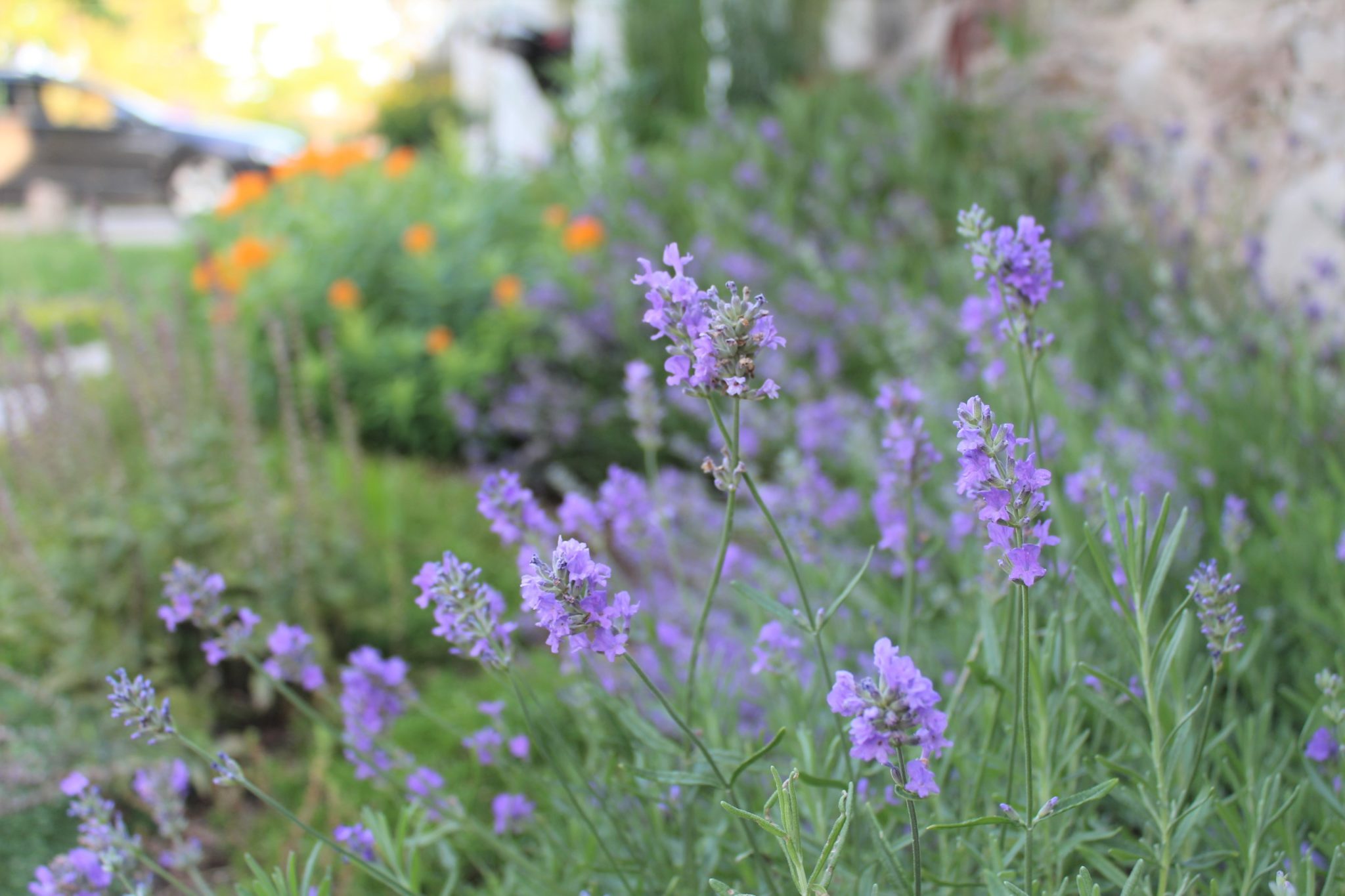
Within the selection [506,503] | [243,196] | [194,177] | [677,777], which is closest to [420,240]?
[243,196]

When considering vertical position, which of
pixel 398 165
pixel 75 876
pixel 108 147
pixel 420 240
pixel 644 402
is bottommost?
pixel 75 876

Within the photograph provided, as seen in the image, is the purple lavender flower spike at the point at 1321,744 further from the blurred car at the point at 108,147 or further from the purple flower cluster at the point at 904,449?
the blurred car at the point at 108,147

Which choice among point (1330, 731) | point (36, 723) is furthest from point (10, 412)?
point (1330, 731)

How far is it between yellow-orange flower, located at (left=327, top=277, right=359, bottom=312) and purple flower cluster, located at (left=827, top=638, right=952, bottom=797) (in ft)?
11.5

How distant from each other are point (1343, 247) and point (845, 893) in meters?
2.62

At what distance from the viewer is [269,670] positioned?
1.33m

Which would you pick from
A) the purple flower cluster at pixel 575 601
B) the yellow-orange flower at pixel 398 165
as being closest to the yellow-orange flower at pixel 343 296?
the yellow-orange flower at pixel 398 165

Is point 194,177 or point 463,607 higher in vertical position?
point 194,177

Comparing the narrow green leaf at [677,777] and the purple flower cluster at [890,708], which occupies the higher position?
the purple flower cluster at [890,708]

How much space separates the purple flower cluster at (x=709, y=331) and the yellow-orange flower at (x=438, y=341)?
2995 millimetres

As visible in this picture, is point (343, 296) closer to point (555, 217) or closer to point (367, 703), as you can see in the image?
point (555, 217)

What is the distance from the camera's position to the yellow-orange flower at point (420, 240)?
4.11 m

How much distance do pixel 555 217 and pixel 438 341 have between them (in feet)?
3.27

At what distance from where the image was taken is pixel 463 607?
42.1 inches
